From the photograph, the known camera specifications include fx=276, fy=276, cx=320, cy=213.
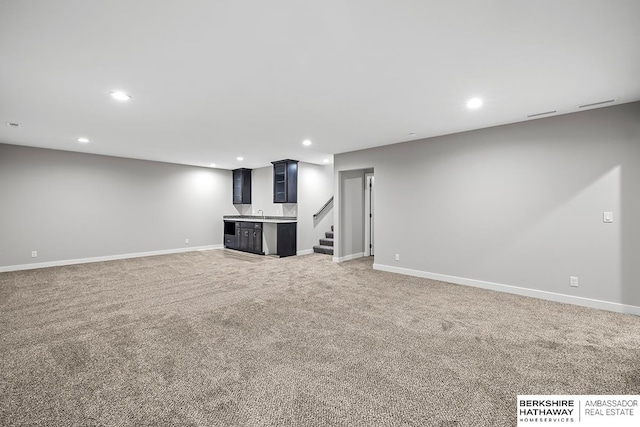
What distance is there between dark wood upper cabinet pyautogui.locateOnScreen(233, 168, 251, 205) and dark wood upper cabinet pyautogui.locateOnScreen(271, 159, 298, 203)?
175 centimetres

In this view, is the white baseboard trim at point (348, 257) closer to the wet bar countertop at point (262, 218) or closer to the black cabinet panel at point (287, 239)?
the black cabinet panel at point (287, 239)

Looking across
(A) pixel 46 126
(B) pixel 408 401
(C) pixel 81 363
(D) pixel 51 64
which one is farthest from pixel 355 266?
(A) pixel 46 126

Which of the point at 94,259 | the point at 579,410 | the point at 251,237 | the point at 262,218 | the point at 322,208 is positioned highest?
the point at 322,208

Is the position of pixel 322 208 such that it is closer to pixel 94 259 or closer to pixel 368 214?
pixel 368 214

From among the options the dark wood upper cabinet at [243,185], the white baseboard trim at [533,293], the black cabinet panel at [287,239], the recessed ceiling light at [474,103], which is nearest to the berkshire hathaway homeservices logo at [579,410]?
the white baseboard trim at [533,293]

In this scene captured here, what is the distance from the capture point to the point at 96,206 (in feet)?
22.1

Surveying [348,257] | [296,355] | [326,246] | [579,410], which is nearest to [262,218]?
[326,246]

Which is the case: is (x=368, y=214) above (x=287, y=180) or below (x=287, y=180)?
below

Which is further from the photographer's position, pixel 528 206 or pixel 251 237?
pixel 251 237

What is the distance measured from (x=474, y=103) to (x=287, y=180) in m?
5.04

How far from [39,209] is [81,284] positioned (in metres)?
2.67

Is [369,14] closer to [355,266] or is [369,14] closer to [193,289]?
[193,289]

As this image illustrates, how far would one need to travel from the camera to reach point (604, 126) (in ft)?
11.6

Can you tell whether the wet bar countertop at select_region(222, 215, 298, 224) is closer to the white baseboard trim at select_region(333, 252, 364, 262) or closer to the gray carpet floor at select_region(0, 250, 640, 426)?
the white baseboard trim at select_region(333, 252, 364, 262)
